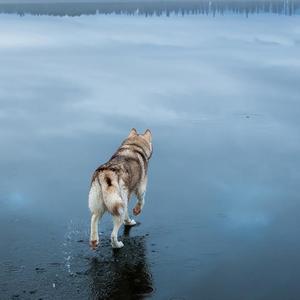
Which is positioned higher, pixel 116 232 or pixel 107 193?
pixel 107 193

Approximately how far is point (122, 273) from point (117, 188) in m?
1.28

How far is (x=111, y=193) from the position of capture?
27.6 ft

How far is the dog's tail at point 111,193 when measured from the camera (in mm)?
8422

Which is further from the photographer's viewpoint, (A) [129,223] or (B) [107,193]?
(A) [129,223]

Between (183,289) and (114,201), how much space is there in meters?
1.66

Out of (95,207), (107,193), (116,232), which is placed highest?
(107,193)

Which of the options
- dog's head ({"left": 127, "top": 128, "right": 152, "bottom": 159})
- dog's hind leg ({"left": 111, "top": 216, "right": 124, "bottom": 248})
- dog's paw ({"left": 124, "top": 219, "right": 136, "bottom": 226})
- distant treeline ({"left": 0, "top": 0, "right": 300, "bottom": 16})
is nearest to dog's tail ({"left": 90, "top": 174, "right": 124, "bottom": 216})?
dog's hind leg ({"left": 111, "top": 216, "right": 124, "bottom": 248})

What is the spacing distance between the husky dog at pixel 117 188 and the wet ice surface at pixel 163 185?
354 millimetres

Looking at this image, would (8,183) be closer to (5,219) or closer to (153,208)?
(5,219)

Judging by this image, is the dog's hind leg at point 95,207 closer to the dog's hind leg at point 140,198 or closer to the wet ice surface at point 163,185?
the wet ice surface at point 163,185

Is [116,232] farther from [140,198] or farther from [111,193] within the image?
[140,198]

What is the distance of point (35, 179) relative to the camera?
1206 cm

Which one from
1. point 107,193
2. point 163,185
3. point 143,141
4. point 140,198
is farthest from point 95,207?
point 163,185

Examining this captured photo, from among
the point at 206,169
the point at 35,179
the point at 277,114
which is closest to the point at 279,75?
the point at 277,114
